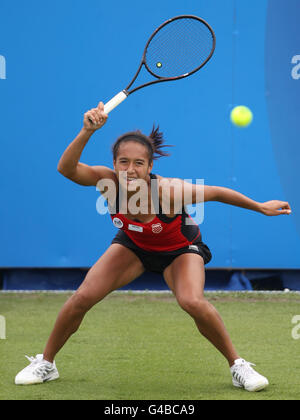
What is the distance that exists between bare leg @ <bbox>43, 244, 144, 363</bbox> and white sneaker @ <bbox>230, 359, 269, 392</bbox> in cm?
82

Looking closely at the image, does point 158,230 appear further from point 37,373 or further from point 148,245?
point 37,373

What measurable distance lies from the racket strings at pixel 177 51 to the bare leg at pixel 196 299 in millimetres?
1137

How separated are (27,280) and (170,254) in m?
3.83

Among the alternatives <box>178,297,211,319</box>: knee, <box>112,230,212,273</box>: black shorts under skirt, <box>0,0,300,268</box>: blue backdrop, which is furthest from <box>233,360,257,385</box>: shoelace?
<box>0,0,300,268</box>: blue backdrop

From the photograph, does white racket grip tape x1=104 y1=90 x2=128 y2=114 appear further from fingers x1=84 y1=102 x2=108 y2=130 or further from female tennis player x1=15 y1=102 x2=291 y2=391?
female tennis player x1=15 y1=102 x2=291 y2=391

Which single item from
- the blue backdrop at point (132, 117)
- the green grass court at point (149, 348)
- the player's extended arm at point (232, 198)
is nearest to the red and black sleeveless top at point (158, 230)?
the player's extended arm at point (232, 198)

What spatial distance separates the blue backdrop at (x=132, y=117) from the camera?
24.5 ft

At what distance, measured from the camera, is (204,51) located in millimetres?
4449

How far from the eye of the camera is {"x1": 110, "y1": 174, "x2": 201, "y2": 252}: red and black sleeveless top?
163 inches

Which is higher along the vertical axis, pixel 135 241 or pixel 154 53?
pixel 154 53

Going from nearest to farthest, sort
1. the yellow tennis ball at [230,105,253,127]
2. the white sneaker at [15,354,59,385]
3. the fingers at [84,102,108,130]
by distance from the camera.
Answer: the fingers at [84,102,108,130]
the white sneaker at [15,354,59,385]
the yellow tennis ball at [230,105,253,127]

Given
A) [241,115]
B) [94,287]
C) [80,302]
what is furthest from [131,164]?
[241,115]
